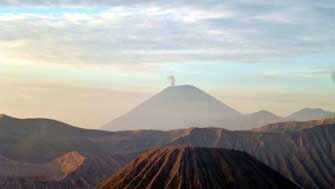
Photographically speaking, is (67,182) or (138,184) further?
(67,182)

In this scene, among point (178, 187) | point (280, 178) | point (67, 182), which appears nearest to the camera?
point (178, 187)

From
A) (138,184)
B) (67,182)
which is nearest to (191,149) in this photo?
(138,184)

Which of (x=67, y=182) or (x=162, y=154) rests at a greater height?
(x=162, y=154)

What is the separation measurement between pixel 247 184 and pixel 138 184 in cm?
2887

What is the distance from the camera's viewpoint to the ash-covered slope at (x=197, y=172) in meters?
150

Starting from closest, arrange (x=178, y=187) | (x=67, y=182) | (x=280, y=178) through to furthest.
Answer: (x=178, y=187)
(x=280, y=178)
(x=67, y=182)

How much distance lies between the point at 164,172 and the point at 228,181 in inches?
693

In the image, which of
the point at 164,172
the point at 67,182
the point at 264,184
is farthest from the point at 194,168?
the point at 67,182

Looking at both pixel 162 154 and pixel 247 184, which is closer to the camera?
pixel 247 184

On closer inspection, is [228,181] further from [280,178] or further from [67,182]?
[67,182]

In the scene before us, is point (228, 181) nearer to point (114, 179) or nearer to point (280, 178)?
point (280, 178)

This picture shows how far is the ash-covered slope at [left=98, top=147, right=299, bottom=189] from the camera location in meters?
150

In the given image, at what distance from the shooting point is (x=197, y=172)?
153375 millimetres

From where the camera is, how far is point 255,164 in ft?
531
